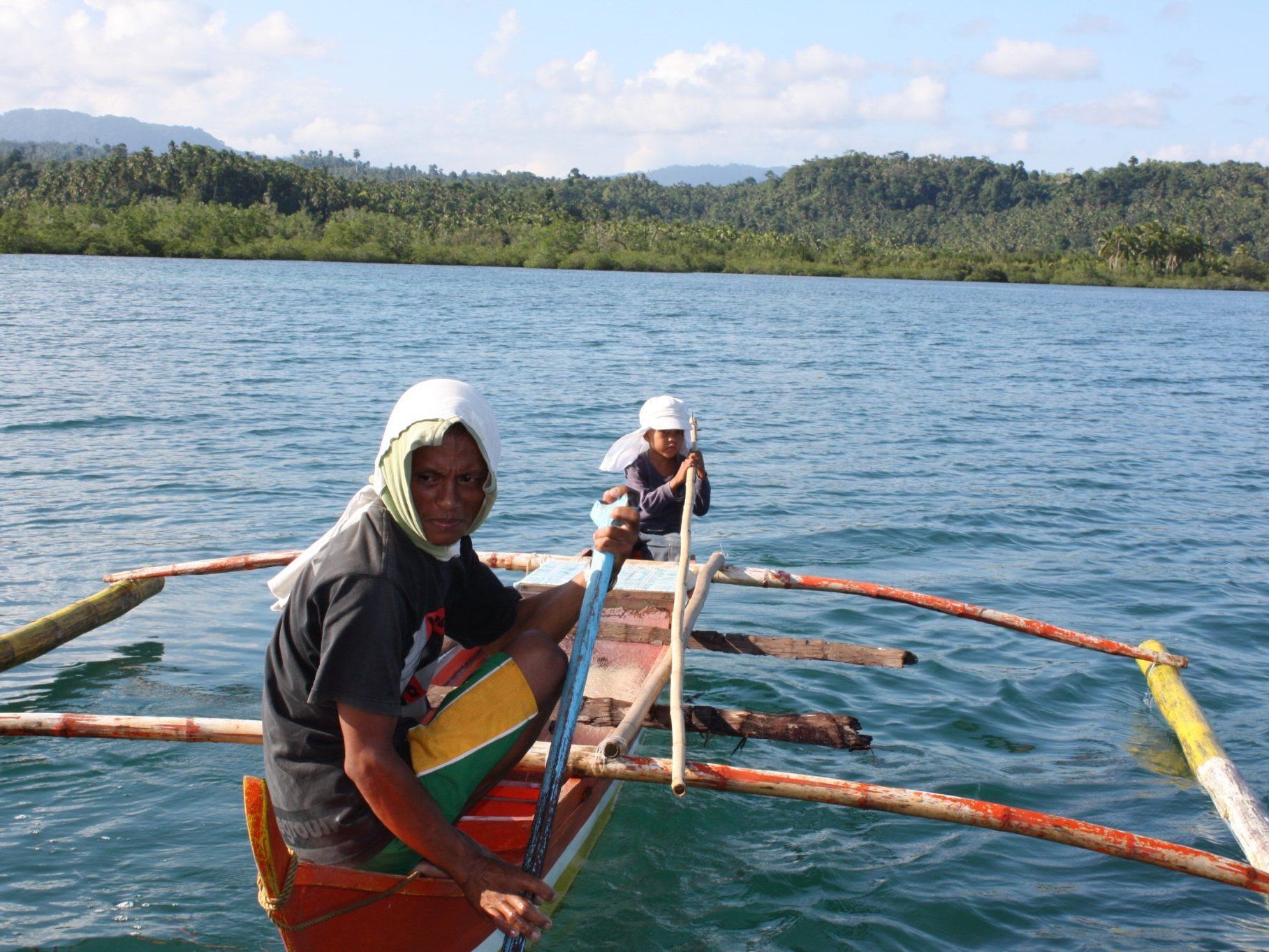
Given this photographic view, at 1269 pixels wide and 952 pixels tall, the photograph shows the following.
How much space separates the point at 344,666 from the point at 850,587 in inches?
180

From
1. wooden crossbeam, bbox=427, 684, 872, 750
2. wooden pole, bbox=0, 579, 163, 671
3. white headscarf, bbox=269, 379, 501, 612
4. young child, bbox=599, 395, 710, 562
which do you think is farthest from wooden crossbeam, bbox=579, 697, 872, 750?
wooden pole, bbox=0, 579, 163, 671

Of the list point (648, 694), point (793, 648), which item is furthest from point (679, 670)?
point (793, 648)

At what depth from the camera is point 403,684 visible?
305cm

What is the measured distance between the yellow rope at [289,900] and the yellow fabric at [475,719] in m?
0.36

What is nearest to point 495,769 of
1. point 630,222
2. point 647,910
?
point 647,910

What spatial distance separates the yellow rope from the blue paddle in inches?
13.2

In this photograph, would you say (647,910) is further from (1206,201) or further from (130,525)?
(1206,201)

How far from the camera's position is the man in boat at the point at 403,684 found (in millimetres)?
2598

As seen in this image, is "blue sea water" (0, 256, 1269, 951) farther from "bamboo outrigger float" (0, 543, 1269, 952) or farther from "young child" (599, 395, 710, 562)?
"young child" (599, 395, 710, 562)

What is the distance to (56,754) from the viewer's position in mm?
5617

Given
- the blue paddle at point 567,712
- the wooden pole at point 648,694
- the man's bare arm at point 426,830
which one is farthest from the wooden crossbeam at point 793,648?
the man's bare arm at point 426,830

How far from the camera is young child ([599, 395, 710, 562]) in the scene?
6734 mm

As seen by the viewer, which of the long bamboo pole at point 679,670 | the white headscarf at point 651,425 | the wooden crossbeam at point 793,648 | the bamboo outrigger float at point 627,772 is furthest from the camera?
the white headscarf at point 651,425

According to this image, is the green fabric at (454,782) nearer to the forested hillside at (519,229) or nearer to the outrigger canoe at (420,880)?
the outrigger canoe at (420,880)
